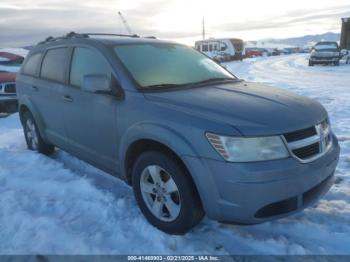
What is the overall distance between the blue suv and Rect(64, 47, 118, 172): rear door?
1cm

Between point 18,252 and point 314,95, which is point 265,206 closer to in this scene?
point 18,252

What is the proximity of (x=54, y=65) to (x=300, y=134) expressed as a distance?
3350 mm

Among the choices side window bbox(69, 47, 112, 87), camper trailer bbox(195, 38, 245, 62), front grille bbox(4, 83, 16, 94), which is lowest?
camper trailer bbox(195, 38, 245, 62)

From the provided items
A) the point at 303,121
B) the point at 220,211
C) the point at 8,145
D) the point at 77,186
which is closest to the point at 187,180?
the point at 220,211

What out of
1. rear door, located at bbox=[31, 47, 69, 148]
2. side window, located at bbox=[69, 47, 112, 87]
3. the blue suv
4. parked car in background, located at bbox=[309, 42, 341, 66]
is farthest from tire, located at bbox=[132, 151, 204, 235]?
parked car in background, located at bbox=[309, 42, 341, 66]

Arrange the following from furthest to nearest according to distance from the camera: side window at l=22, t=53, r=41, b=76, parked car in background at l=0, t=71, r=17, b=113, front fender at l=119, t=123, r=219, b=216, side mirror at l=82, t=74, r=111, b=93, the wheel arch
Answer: parked car in background at l=0, t=71, r=17, b=113, side window at l=22, t=53, r=41, b=76, the wheel arch, side mirror at l=82, t=74, r=111, b=93, front fender at l=119, t=123, r=219, b=216

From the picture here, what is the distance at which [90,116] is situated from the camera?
3822mm

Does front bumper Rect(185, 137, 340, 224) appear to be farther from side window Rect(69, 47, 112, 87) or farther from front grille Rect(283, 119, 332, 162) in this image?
side window Rect(69, 47, 112, 87)

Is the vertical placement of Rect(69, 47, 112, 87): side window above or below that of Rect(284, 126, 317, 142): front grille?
above

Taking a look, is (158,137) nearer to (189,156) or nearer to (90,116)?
(189,156)

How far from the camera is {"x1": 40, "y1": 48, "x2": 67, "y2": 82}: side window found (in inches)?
175

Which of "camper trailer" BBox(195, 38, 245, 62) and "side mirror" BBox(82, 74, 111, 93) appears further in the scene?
"camper trailer" BBox(195, 38, 245, 62)

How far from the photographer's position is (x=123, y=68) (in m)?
3.52

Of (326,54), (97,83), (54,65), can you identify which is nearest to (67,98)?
(54,65)
